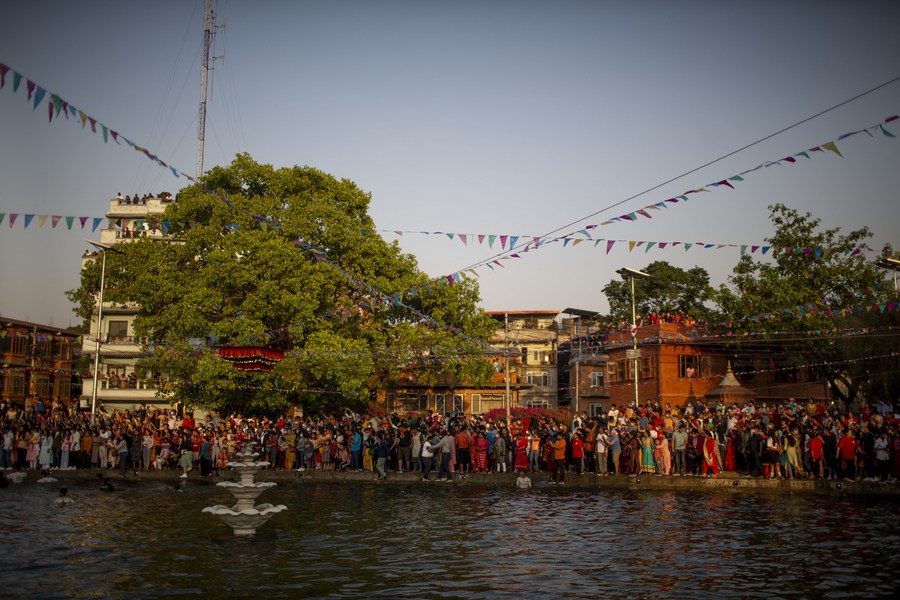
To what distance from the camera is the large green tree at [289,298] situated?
3781cm

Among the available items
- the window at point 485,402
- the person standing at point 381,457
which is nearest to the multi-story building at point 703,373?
the window at point 485,402

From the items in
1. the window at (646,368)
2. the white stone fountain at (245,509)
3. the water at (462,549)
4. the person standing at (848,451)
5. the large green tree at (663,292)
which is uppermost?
the large green tree at (663,292)

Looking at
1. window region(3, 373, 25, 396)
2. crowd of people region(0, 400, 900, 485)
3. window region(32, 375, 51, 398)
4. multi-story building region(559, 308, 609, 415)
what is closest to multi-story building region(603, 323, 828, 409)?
multi-story building region(559, 308, 609, 415)

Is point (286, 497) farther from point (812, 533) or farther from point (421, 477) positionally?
point (812, 533)

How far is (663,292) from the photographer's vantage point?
75625 mm

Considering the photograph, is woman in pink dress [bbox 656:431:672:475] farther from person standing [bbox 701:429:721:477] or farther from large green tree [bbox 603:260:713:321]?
large green tree [bbox 603:260:713:321]

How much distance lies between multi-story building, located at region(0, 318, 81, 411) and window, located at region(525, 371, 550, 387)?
37.3 m

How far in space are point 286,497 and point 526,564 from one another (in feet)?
41.3

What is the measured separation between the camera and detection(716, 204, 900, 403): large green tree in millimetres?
36156

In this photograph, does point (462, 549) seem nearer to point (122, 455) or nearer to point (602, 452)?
point (602, 452)

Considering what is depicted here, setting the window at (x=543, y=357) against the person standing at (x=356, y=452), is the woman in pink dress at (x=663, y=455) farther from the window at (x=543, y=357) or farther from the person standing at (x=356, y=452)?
the window at (x=543, y=357)

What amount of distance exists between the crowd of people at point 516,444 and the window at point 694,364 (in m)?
15.5

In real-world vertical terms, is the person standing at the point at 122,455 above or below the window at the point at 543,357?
below

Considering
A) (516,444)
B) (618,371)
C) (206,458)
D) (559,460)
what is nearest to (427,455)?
(516,444)
